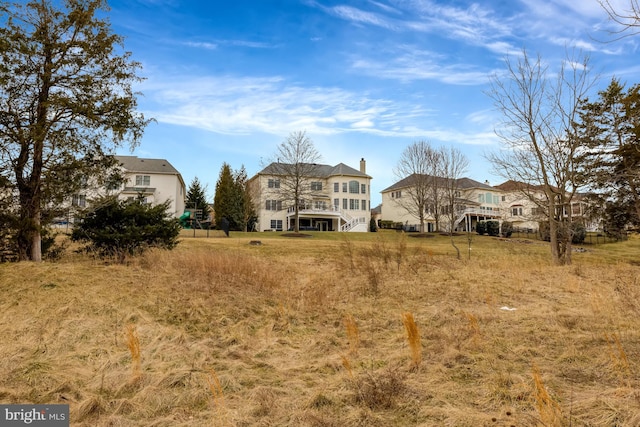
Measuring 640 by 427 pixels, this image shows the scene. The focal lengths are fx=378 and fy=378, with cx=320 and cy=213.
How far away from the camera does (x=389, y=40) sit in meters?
12.9

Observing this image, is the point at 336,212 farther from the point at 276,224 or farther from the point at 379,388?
the point at 379,388

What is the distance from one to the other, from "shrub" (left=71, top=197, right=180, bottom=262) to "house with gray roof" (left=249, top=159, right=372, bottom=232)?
30579 mm

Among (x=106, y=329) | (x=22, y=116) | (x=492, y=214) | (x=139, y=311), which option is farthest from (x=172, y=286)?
(x=492, y=214)

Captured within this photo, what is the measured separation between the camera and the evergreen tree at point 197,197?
4941 cm

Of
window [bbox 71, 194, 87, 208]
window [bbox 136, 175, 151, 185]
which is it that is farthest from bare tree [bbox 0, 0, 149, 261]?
window [bbox 136, 175, 151, 185]

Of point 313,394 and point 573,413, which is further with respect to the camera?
point 313,394

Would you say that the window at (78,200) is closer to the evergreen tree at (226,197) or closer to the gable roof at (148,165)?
the evergreen tree at (226,197)

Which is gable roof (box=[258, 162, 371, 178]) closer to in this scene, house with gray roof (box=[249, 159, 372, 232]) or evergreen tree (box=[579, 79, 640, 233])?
house with gray roof (box=[249, 159, 372, 232])

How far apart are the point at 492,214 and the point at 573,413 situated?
50.2 metres

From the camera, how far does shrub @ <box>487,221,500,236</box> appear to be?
1563 inches

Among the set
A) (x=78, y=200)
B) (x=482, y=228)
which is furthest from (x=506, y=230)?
(x=78, y=200)

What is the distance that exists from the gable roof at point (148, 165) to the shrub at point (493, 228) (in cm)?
3476

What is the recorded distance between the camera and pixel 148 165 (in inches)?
1709

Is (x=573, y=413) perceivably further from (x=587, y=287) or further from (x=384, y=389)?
(x=587, y=287)
